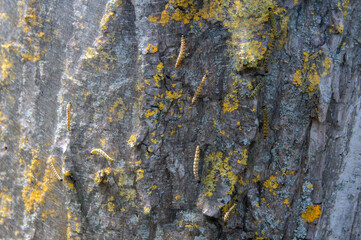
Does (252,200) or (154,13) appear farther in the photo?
(252,200)

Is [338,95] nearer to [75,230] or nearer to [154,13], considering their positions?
[154,13]

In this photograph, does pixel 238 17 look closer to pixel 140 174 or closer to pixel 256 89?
pixel 256 89

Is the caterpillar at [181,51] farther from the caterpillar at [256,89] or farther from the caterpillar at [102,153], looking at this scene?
the caterpillar at [102,153]

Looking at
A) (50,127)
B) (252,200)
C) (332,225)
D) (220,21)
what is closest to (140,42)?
(220,21)

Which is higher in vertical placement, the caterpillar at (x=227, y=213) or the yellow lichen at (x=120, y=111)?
the yellow lichen at (x=120, y=111)

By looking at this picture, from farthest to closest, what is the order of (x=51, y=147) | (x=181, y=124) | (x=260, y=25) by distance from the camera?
(x=51, y=147) → (x=181, y=124) → (x=260, y=25)

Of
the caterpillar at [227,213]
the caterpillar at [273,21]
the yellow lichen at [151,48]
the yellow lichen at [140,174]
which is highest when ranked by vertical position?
the caterpillar at [273,21]

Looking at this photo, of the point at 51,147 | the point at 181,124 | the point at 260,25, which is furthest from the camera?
the point at 51,147

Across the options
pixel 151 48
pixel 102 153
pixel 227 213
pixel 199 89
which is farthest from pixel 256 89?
Result: pixel 102 153

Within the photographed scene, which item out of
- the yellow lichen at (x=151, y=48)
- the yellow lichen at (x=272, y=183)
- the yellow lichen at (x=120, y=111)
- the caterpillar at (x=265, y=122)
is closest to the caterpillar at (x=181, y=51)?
the yellow lichen at (x=151, y=48)
